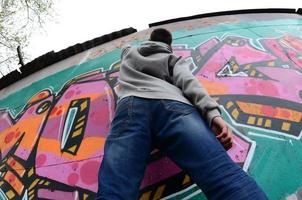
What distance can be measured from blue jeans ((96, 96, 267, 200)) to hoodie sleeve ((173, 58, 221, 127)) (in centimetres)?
6

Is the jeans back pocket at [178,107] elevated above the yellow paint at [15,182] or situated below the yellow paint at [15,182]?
above

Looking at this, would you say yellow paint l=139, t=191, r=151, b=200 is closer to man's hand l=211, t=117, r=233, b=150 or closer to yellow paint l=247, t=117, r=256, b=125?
man's hand l=211, t=117, r=233, b=150

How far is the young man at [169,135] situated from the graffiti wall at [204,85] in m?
0.54

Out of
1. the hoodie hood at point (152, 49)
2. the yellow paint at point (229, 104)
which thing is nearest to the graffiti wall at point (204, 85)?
the yellow paint at point (229, 104)

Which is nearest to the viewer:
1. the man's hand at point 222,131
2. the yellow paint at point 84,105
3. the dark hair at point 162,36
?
the man's hand at point 222,131

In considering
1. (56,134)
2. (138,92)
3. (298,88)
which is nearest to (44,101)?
(56,134)

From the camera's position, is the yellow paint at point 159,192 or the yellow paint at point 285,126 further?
the yellow paint at point 285,126

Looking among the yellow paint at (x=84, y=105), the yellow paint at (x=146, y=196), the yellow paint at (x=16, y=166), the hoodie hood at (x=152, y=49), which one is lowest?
the yellow paint at (x=146, y=196)

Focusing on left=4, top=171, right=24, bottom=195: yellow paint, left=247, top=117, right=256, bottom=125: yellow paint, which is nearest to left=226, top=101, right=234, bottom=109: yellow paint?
left=247, top=117, right=256, bottom=125: yellow paint

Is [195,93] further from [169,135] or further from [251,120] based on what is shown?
[251,120]

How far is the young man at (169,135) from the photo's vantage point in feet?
8.57

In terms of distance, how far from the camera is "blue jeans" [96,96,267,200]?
2574mm

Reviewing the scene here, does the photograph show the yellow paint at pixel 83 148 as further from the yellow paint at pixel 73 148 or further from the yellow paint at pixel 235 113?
the yellow paint at pixel 235 113

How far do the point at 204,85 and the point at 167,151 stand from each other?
164cm
